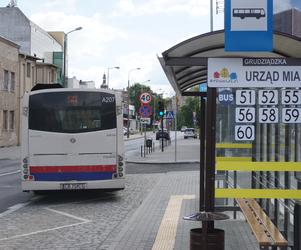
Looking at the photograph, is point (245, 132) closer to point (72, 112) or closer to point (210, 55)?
point (210, 55)

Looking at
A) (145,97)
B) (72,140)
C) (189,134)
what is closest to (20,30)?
(189,134)

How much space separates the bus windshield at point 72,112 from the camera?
14117 millimetres

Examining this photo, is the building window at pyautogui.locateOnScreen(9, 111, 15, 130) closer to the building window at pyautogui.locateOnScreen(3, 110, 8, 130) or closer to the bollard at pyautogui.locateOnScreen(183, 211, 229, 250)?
the building window at pyautogui.locateOnScreen(3, 110, 8, 130)

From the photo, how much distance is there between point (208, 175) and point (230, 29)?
5.19 feet

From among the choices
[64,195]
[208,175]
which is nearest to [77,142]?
[64,195]

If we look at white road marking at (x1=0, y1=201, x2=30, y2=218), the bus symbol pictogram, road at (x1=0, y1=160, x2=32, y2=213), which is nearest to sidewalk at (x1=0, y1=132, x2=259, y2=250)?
white road marking at (x1=0, y1=201, x2=30, y2=218)

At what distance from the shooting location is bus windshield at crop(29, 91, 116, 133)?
1412 cm

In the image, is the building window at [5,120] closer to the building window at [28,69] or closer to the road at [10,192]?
the building window at [28,69]

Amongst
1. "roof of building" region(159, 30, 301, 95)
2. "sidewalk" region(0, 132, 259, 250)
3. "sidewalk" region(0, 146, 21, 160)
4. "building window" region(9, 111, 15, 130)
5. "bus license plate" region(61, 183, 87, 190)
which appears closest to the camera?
"roof of building" region(159, 30, 301, 95)

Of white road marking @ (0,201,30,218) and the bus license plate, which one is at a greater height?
the bus license plate

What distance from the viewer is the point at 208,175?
6379mm

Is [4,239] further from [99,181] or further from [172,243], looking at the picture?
[99,181]

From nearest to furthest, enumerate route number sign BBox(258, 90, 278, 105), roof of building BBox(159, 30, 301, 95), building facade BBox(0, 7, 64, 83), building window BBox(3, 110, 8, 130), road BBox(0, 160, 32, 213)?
1. roof of building BBox(159, 30, 301, 95)
2. route number sign BBox(258, 90, 278, 105)
3. road BBox(0, 160, 32, 213)
4. building window BBox(3, 110, 8, 130)
5. building facade BBox(0, 7, 64, 83)

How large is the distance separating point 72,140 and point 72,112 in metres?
0.79
